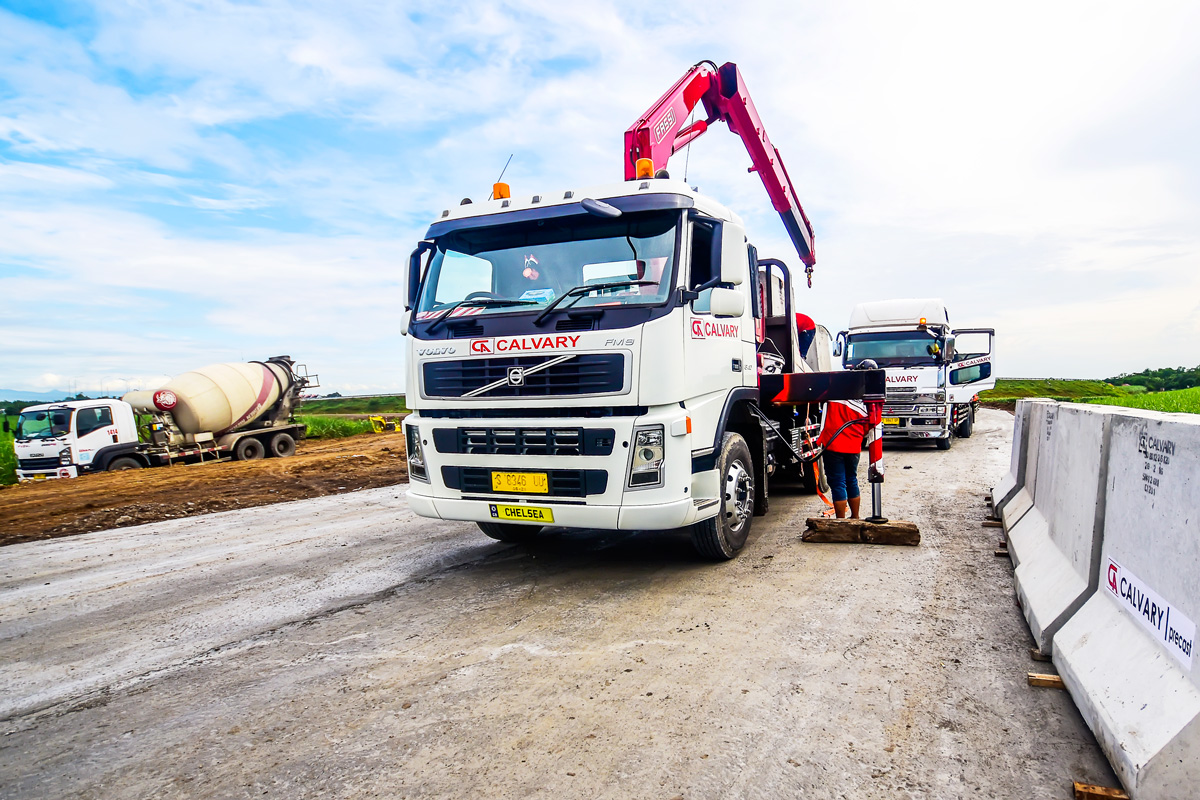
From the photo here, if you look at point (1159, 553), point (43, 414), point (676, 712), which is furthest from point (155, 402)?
point (1159, 553)

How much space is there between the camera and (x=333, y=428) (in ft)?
93.7

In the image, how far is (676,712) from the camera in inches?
129

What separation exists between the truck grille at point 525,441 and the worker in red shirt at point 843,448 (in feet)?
9.50

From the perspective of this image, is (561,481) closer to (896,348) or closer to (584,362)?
(584,362)

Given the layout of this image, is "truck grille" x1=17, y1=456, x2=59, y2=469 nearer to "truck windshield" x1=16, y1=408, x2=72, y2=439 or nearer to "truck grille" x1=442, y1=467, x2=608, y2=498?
"truck windshield" x1=16, y1=408, x2=72, y2=439

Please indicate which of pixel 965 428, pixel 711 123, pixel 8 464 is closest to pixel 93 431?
pixel 8 464

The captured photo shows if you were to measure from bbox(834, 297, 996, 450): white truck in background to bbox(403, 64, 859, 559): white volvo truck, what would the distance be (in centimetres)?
982

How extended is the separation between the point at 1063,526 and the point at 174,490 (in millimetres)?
13456

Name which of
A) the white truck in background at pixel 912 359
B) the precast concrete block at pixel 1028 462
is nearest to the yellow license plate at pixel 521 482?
the precast concrete block at pixel 1028 462

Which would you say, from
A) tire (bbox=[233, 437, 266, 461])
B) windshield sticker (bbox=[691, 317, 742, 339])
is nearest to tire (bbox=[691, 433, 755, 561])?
windshield sticker (bbox=[691, 317, 742, 339])

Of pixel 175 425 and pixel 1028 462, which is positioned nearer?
pixel 1028 462

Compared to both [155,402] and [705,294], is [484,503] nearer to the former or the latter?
[705,294]

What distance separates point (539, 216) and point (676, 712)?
12.0 ft

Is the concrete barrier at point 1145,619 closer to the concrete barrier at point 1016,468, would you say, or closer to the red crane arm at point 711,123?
the concrete barrier at point 1016,468
